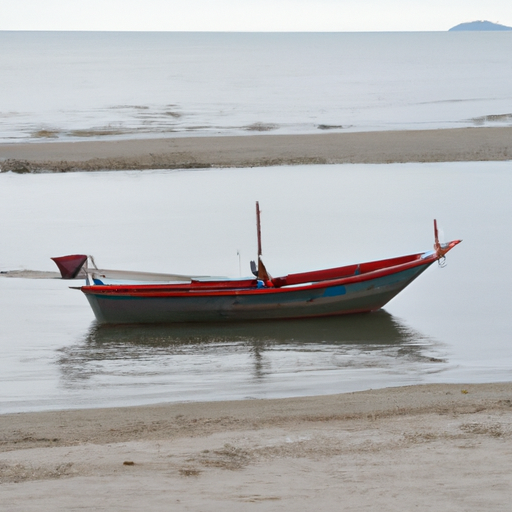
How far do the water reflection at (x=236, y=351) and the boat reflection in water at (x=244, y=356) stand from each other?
12 millimetres

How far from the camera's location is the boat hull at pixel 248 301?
38.0 ft

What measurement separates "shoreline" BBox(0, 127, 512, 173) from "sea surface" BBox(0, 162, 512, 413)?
2.83 ft

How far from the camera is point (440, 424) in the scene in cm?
725

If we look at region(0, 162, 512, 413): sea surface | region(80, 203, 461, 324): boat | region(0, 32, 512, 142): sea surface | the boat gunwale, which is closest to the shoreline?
region(0, 162, 512, 413): sea surface

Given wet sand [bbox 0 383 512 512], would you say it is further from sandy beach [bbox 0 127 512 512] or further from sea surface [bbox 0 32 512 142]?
sea surface [bbox 0 32 512 142]

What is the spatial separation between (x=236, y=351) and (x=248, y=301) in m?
1.06

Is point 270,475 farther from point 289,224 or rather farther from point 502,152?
point 502,152

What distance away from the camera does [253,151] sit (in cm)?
2850

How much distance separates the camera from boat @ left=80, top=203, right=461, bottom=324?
11617 millimetres

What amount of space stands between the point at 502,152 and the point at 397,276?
695 inches

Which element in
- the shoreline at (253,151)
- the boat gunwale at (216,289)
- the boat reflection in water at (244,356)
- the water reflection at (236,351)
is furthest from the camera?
the shoreline at (253,151)

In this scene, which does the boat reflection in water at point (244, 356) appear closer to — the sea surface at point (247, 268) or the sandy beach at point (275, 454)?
the sea surface at point (247, 268)

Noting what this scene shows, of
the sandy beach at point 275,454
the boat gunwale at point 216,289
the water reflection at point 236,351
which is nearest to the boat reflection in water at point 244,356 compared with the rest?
the water reflection at point 236,351

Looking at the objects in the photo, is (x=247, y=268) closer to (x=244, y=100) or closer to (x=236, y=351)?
(x=236, y=351)
